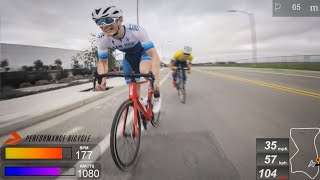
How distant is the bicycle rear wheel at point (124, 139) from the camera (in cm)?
252

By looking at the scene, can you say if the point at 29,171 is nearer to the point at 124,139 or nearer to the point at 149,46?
the point at 124,139

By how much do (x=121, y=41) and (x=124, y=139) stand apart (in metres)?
1.56

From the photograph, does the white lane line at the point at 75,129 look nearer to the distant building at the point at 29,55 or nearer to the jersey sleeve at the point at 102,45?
the jersey sleeve at the point at 102,45

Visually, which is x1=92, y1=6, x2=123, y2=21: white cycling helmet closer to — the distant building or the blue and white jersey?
the blue and white jersey

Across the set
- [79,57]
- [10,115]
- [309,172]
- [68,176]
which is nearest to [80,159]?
[68,176]

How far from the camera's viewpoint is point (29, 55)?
13945 millimetres

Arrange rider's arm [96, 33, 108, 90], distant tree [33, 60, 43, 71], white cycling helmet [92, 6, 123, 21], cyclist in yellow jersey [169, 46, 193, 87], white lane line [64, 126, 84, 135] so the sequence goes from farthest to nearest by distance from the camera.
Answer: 1. distant tree [33, 60, 43, 71]
2. cyclist in yellow jersey [169, 46, 193, 87]
3. white lane line [64, 126, 84, 135]
4. rider's arm [96, 33, 108, 90]
5. white cycling helmet [92, 6, 123, 21]

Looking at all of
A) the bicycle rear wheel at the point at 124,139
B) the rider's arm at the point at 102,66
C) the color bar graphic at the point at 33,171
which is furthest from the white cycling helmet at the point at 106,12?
the color bar graphic at the point at 33,171

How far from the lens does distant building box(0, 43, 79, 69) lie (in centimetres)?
1286

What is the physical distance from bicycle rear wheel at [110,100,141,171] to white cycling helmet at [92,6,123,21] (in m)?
1.09

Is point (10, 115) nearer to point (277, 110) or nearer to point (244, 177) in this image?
point (244, 177)

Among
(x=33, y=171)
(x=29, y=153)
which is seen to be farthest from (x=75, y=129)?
(x=33, y=171)

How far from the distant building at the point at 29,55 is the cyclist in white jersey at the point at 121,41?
11.5m

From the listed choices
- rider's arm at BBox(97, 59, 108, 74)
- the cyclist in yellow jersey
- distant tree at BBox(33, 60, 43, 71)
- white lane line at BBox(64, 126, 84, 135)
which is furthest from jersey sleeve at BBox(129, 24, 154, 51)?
distant tree at BBox(33, 60, 43, 71)
